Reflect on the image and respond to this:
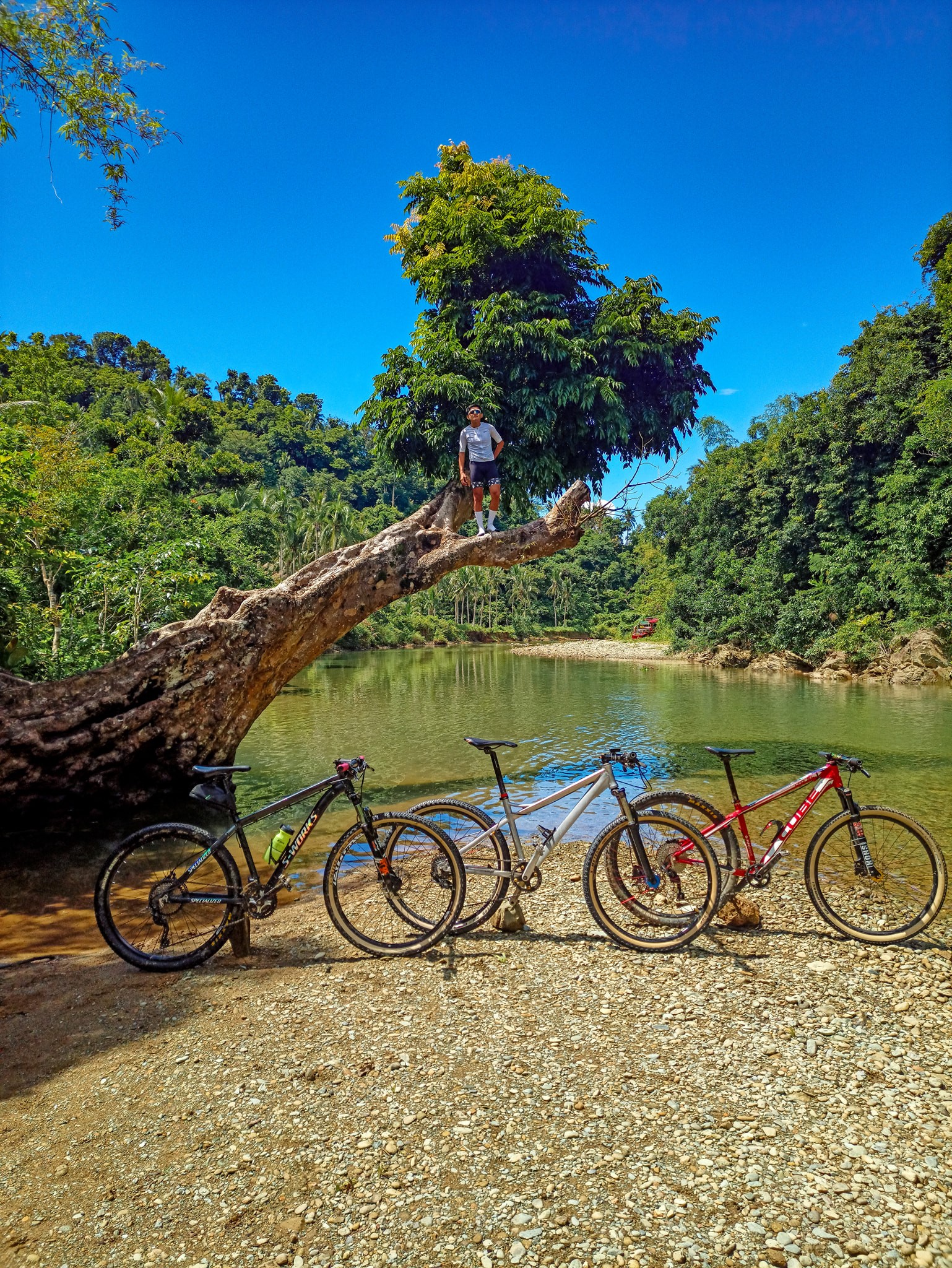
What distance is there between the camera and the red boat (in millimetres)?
73812

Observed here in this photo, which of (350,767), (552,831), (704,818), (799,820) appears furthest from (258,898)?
(799,820)

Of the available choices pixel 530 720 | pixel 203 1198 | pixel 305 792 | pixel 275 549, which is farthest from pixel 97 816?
pixel 275 549

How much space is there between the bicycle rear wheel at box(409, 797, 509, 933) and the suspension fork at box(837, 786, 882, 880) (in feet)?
8.32

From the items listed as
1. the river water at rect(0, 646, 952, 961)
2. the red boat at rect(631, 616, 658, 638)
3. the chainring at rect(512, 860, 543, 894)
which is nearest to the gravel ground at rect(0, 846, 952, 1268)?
the chainring at rect(512, 860, 543, 894)

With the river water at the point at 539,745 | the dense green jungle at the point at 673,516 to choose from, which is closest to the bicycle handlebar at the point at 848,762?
the river water at the point at 539,745

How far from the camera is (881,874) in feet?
15.6

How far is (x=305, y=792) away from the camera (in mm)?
4789

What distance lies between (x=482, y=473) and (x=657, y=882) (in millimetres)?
8324

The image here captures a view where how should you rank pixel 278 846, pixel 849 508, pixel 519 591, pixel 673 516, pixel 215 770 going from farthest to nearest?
pixel 519 591
pixel 673 516
pixel 849 508
pixel 278 846
pixel 215 770

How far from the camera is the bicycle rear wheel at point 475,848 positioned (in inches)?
199

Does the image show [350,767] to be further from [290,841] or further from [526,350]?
[526,350]

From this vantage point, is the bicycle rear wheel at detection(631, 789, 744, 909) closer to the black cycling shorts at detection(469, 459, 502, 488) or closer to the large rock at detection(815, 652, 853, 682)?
the black cycling shorts at detection(469, 459, 502, 488)

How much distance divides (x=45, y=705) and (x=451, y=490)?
7.56m

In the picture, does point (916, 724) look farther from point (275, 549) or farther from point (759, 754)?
point (275, 549)
